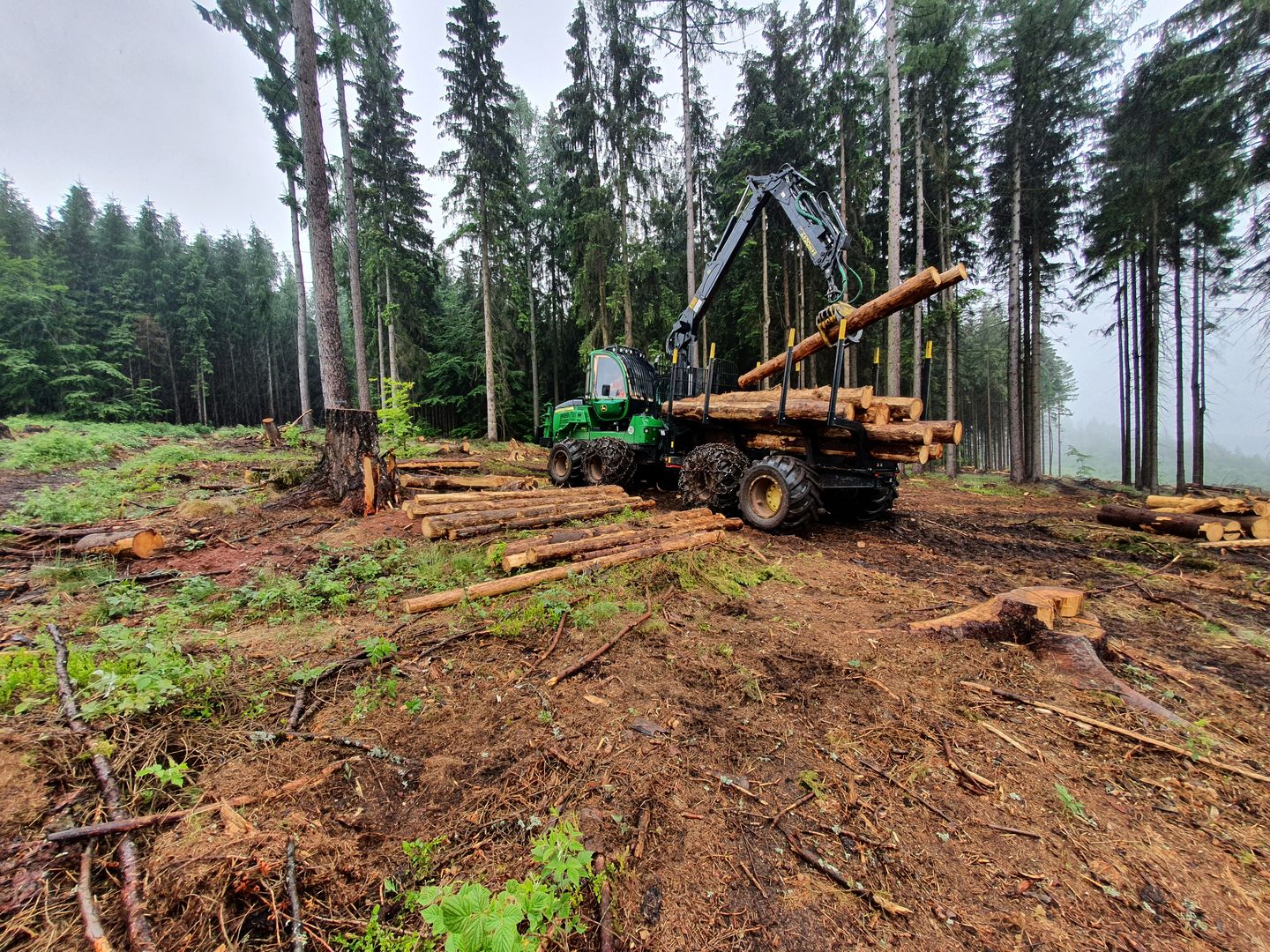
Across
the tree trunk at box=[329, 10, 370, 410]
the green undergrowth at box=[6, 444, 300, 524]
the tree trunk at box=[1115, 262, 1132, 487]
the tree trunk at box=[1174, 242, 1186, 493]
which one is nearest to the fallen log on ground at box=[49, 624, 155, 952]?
the green undergrowth at box=[6, 444, 300, 524]

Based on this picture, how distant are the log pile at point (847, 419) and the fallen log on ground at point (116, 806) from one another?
6426 millimetres

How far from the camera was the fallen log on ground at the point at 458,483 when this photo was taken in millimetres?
8492

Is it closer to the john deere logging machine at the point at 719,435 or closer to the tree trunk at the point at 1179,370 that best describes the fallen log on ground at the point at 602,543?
the john deere logging machine at the point at 719,435

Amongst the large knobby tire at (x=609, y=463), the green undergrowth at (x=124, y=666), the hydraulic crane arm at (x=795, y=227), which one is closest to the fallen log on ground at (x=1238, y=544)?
the hydraulic crane arm at (x=795, y=227)

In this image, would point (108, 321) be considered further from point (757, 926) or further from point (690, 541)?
point (757, 926)

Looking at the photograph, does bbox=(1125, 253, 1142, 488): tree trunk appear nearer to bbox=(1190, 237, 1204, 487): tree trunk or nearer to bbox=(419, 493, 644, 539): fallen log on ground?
bbox=(1190, 237, 1204, 487): tree trunk

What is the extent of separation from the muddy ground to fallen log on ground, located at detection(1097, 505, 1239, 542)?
3457 mm

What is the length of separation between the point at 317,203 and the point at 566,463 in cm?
634

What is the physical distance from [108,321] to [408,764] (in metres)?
45.6

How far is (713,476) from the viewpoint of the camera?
23.8ft

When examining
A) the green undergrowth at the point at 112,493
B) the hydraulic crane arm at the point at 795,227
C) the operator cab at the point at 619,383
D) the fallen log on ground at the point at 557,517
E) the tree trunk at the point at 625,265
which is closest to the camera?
the fallen log on ground at the point at 557,517

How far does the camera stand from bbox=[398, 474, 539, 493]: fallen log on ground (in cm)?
849

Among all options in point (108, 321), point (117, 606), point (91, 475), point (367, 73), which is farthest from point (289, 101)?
point (108, 321)

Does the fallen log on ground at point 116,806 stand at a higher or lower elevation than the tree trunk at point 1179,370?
lower
